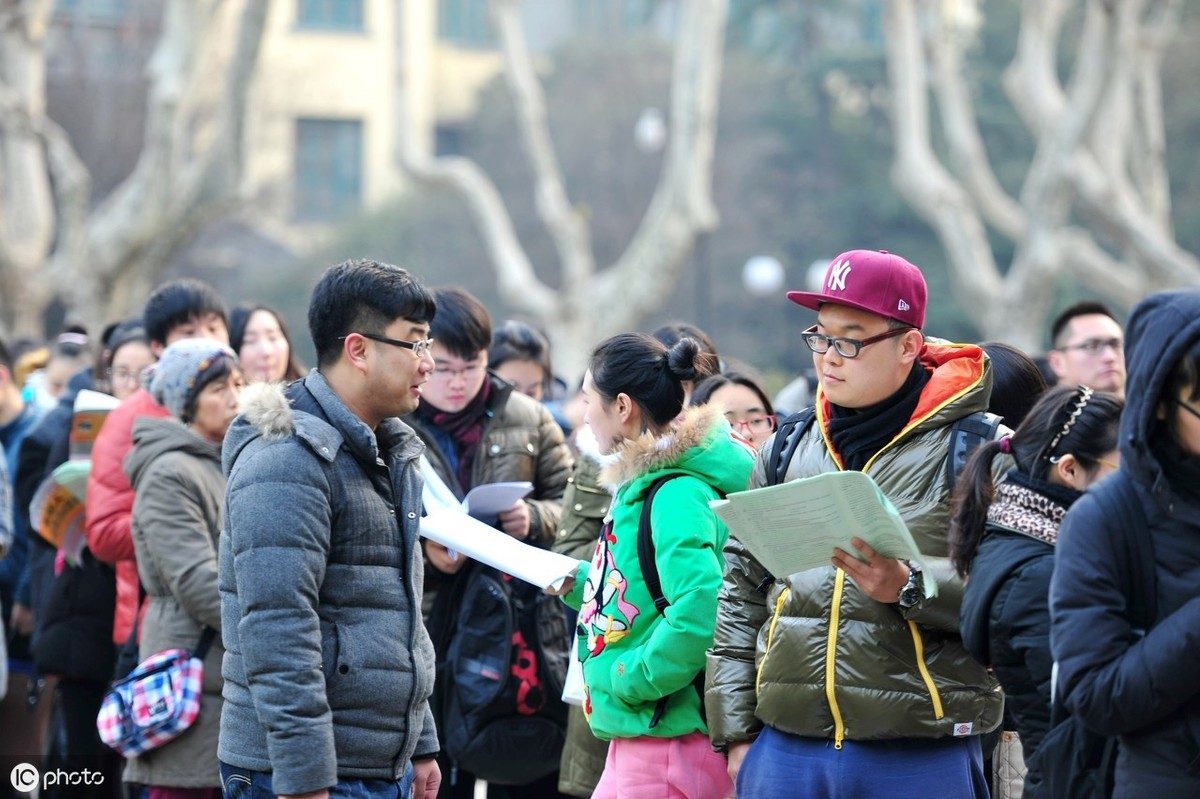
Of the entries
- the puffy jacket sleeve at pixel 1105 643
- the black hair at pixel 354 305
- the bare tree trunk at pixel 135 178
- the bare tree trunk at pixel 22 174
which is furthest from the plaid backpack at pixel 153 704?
the bare tree trunk at pixel 22 174

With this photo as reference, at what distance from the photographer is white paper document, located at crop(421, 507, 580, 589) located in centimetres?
451

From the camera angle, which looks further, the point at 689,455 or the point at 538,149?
the point at 538,149

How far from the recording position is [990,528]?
131 inches

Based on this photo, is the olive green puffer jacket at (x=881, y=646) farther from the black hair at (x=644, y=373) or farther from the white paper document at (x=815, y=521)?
the black hair at (x=644, y=373)

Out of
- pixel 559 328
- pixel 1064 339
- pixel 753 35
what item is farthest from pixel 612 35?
pixel 1064 339

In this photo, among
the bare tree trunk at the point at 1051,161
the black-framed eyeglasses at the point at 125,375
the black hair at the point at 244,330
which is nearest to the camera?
the black hair at the point at 244,330

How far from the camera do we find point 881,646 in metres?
3.61

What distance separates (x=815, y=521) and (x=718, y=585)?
2.48ft

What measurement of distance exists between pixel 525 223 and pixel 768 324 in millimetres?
6693

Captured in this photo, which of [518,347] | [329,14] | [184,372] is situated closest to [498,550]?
[184,372]

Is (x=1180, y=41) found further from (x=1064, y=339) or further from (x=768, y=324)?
(x=1064, y=339)

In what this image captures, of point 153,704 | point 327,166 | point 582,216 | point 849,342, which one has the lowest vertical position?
point 327,166

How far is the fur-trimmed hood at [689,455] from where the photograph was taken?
13.5 ft

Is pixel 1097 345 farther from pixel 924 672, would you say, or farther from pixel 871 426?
pixel 924 672
